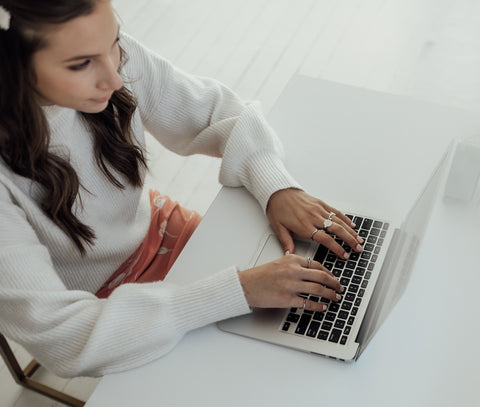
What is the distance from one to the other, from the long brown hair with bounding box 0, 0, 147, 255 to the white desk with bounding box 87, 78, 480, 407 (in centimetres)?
21

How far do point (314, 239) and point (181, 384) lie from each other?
340 millimetres

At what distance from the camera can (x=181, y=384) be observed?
97cm

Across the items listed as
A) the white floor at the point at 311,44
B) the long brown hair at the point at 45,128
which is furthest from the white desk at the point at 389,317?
the white floor at the point at 311,44

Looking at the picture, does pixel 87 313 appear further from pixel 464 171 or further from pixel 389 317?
pixel 464 171

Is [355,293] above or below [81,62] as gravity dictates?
below

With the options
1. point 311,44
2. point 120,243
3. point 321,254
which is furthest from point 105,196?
point 311,44

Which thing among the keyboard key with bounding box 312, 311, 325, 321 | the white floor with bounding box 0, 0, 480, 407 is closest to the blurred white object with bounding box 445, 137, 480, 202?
the keyboard key with bounding box 312, 311, 325, 321

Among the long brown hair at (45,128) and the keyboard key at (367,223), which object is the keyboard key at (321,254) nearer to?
the keyboard key at (367,223)

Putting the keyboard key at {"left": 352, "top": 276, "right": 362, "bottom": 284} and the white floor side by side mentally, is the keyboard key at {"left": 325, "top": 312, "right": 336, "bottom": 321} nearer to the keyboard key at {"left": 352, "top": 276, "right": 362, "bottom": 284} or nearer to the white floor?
the keyboard key at {"left": 352, "top": 276, "right": 362, "bottom": 284}

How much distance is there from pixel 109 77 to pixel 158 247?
19.1 inches

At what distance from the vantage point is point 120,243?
4.35 feet

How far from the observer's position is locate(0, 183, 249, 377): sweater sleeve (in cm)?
99

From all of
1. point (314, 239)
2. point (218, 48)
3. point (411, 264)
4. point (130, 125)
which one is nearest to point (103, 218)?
point (130, 125)

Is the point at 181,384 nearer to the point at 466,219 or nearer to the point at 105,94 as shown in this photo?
the point at 105,94
